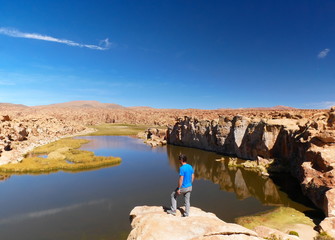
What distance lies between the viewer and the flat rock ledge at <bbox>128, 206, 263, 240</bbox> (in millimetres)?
10562

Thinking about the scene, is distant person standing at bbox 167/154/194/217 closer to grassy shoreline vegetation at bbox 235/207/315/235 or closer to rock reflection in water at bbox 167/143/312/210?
grassy shoreline vegetation at bbox 235/207/315/235

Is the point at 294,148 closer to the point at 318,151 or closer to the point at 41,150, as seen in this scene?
the point at 318,151

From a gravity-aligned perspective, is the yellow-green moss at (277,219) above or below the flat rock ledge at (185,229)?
below

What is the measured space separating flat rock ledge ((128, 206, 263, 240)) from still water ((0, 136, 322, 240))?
10.8 m

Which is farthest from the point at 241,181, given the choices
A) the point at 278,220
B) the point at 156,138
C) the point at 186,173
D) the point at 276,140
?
the point at 156,138

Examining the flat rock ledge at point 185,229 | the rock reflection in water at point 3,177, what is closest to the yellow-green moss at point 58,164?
the rock reflection in water at point 3,177

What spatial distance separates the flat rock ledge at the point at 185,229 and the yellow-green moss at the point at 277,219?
43.5 feet

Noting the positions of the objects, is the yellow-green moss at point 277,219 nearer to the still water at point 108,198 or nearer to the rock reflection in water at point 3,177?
the still water at point 108,198

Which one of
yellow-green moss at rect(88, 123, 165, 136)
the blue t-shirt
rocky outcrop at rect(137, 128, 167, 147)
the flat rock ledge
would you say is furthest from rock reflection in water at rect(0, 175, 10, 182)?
yellow-green moss at rect(88, 123, 165, 136)

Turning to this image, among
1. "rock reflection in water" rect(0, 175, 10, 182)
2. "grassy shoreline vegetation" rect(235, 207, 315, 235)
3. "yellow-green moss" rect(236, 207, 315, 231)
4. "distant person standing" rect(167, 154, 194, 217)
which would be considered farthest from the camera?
"rock reflection in water" rect(0, 175, 10, 182)

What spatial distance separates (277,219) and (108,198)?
70.0 ft

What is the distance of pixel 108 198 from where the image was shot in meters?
31.4

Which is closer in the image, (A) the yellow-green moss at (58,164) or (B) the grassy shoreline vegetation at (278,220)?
(B) the grassy shoreline vegetation at (278,220)

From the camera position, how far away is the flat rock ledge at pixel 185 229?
1056 centimetres
